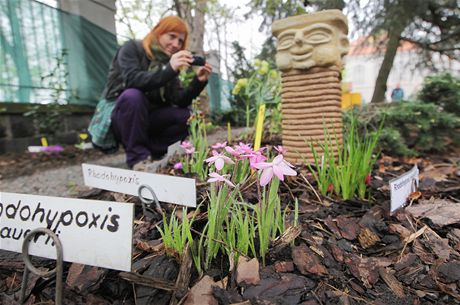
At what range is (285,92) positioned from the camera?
153 cm

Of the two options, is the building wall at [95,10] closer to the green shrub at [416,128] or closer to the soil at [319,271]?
the green shrub at [416,128]

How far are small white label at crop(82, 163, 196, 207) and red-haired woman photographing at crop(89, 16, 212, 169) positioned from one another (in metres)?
0.63

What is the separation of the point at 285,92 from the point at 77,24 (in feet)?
11.7

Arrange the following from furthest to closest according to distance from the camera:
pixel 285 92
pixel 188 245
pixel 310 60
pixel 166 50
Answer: pixel 166 50, pixel 285 92, pixel 310 60, pixel 188 245

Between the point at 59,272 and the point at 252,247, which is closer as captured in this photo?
the point at 59,272

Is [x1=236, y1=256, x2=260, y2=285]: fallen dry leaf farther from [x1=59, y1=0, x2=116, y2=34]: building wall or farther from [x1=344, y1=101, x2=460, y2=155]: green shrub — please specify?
[x1=59, y1=0, x2=116, y2=34]: building wall

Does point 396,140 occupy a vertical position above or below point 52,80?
below

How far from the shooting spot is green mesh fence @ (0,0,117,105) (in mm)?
3199

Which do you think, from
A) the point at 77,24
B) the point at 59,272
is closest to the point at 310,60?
the point at 59,272

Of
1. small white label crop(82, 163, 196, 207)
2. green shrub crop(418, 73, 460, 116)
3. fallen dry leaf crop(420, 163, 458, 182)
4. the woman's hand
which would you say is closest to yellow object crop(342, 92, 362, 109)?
green shrub crop(418, 73, 460, 116)

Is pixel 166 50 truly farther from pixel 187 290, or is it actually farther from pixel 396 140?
pixel 187 290

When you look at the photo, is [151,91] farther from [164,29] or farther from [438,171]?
[438,171]

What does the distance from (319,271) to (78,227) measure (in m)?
0.49

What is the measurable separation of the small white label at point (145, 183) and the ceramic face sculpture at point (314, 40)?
90 centimetres
